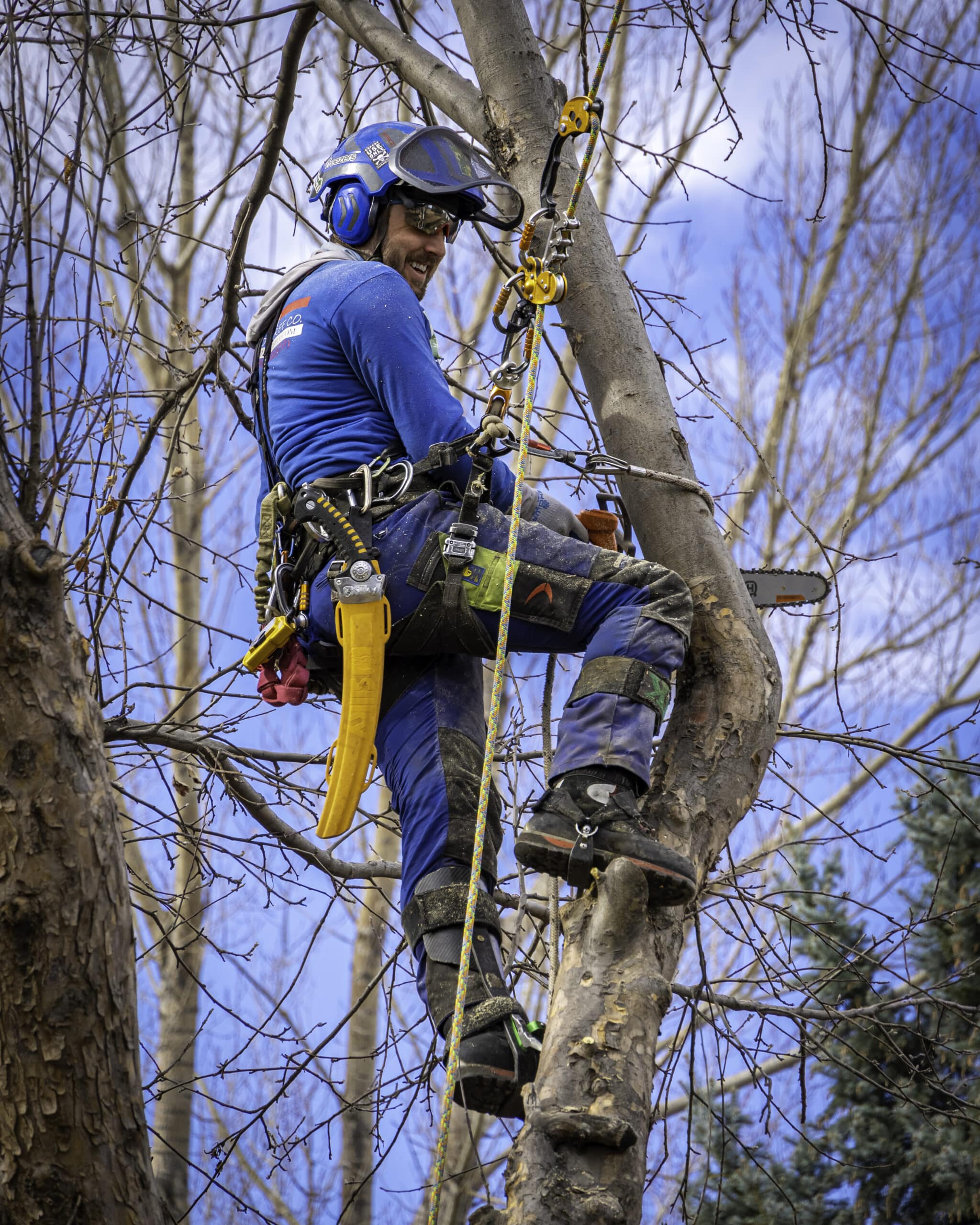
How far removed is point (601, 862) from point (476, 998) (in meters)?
0.42

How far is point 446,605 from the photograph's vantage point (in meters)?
3.09

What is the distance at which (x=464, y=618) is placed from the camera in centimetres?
310

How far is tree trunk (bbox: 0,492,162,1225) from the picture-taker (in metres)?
2.27

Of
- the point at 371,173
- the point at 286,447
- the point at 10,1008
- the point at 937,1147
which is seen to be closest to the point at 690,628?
the point at 286,447

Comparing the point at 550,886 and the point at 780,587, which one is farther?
the point at 780,587

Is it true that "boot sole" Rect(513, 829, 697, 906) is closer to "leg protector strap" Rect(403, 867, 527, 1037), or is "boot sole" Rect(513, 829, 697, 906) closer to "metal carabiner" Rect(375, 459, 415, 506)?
"leg protector strap" Rect(403, 867, 527, 1037)

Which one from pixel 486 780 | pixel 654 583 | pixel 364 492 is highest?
pixel 364 492

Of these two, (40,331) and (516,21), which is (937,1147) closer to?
(516,21)

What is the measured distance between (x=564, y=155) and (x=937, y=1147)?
5513mm

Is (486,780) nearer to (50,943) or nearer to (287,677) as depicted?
(50,943)

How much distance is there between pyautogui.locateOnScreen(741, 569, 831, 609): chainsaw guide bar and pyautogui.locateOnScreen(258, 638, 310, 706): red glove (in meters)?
1.37

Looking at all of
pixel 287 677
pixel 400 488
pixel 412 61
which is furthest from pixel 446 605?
pixel 412 61

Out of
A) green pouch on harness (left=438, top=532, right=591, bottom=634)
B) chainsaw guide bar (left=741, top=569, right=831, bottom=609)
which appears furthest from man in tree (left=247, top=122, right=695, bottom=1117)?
chainsaw guide bar (left=741, top=569, right=831, bottom=609)

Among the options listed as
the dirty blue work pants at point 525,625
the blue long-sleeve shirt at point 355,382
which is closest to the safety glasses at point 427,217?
the blue long-sleeve shirt at point 355,382
